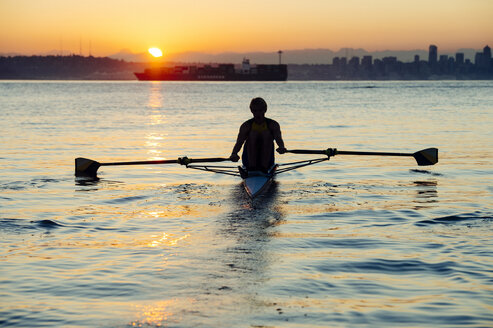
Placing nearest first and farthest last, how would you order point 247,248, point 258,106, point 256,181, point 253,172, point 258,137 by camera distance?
point 247,248, point 258,106, point 256,181, point 258,137, point 253,172

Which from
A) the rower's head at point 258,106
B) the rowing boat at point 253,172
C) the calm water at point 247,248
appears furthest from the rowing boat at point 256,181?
the rower's head at point 258,106

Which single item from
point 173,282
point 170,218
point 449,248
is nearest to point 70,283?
point 173,282

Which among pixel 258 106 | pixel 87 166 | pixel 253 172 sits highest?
pixel 258 106

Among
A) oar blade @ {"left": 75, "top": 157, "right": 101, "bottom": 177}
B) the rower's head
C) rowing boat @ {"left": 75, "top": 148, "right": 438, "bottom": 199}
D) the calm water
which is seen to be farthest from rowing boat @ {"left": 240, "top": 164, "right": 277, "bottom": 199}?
oar blade @ {"left": 75, "top": 157, "right": 101, "bottom": 177}

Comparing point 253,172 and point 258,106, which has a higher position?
point 258,106

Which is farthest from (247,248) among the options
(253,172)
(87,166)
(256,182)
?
(87,166)

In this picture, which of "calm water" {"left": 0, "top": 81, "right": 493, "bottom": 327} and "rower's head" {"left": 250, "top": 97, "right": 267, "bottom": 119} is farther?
"rower's head" {"left": 250, "top": 97, "right": 267, "bottom": 119}

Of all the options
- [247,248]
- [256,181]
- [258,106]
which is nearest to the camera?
[247,248]

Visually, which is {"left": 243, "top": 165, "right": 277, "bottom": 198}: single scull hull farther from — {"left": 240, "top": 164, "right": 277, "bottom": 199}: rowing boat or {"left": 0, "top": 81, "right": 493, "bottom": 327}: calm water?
{"left": 0, "top": 81, "right": 493, "bottom": 327}: calm water

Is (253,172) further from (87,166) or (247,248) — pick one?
(87,166)

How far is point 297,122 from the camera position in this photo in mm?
44750

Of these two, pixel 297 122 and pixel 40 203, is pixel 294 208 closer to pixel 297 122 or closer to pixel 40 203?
pixel 40 203

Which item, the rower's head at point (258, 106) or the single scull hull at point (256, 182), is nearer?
the single scull hull at point (256, 182)

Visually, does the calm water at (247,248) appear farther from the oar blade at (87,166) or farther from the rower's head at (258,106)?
the rower's head at (258,106)
